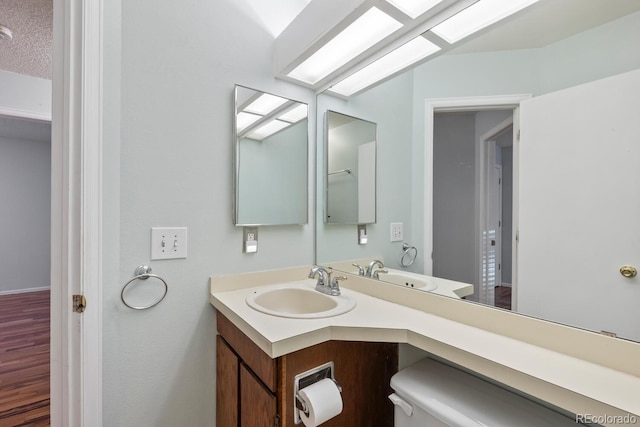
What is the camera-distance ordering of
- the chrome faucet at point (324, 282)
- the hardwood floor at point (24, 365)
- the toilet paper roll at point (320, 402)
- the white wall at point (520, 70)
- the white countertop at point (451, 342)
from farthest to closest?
1. the hardwood floor at point (24, 365)
2. the chrome faucet at point (324, 282)
3. the toilet paper roll at point (320, 402)
4. the white wall at point (520, 70)
5. the white countertop at point (451, 342)

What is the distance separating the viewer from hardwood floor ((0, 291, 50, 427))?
1620mm

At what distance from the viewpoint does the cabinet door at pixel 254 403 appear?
86 cm

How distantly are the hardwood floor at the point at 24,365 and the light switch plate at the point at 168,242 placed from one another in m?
1.36

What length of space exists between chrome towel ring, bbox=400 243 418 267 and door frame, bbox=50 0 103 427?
1.15 meters

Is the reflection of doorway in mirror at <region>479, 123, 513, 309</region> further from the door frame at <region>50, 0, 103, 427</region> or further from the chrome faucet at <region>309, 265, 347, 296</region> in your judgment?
the door frame at <region>50, 0, 103, 427</region>

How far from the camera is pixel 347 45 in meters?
1.26

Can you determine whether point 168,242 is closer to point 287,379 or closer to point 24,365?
point 287,379

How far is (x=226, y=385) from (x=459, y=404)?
2.90 ft

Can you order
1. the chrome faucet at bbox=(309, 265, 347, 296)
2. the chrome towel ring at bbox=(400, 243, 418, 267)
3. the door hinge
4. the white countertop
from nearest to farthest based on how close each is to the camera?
the white countertop, the door hinge, the chrome towel ring at bbox=(400, 243, 418, 267), the chrome faucet at bbox=(309, 265, 347, 296)

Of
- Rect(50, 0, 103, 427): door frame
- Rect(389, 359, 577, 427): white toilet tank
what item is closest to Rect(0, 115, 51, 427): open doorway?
Rect(50, 0, 103, 427): door frame

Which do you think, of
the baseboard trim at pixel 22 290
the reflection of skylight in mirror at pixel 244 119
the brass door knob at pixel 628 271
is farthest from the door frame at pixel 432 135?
the baseboard trim at pixel 22 290

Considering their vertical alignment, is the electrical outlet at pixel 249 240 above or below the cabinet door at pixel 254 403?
above

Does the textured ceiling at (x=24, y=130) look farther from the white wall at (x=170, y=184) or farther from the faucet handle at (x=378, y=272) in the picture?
the faucet handle at (x=378, y=272)

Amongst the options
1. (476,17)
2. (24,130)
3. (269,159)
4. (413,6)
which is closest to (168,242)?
(269,159)
